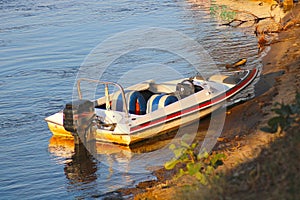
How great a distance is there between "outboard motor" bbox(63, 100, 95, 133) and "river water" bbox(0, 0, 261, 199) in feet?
2.26

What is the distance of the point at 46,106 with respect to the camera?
19312mm

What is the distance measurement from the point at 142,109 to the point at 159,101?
460mm

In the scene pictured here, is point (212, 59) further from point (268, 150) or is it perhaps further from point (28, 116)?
point (268, 150)

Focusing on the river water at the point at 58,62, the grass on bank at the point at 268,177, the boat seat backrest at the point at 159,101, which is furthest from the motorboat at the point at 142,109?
the grass on bank at the point at 268,177

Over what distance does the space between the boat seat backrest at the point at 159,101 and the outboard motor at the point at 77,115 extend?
1.60 metres

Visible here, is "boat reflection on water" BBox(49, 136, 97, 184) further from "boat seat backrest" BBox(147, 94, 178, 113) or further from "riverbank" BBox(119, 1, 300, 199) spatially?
"boat seat backrest" BBox(147, 94, 178, 113)

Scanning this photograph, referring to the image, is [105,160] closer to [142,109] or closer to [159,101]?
[142,109]

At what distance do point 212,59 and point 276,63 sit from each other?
3696 mm

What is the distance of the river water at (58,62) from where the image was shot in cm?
1355

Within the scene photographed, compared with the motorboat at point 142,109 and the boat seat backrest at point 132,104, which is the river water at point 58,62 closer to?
the motorboat at point 142,109

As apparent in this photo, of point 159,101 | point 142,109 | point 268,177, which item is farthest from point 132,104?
point 268,177

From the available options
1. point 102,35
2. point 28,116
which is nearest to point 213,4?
point 102,35

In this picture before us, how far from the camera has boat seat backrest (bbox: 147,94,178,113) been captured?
15.8 meters

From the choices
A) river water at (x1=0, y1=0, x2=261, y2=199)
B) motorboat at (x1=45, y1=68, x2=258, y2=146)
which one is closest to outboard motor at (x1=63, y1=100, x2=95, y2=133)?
motorboat at (x1=45, y1=68, x2=258, y2=146)
